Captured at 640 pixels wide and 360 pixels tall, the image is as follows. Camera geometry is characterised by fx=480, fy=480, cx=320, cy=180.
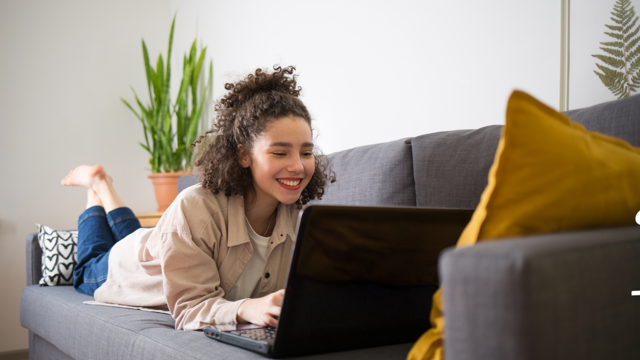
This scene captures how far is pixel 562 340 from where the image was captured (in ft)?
1.42

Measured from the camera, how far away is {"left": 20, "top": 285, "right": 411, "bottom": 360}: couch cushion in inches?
33.3

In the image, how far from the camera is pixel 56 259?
195cm

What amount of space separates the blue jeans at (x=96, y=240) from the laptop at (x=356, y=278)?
1.09 m

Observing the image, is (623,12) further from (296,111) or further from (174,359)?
(174,359)

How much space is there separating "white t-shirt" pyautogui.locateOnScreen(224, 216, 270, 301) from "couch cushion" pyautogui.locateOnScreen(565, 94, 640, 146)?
0.81 meters

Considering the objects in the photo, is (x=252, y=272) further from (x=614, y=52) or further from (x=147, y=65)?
(x=147, y=65)

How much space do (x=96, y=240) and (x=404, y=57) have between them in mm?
1439

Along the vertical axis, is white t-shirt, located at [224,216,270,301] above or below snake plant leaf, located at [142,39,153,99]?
below

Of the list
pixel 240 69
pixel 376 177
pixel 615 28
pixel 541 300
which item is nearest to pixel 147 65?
pixel 240 69

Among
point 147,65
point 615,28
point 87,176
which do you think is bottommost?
point 87,176

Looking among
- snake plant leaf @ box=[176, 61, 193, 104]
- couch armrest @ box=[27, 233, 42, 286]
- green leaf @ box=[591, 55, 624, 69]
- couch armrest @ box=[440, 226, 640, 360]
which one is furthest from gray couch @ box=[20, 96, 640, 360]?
snake plant leaf @ box=[176, 61, 193, 104]

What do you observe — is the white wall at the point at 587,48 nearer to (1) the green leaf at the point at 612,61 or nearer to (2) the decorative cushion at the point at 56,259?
(1) the green leaf at the point at 612,61

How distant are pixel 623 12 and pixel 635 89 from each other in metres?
0.20

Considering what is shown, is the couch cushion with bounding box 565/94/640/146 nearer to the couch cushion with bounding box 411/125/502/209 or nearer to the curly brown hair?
the couch cushion with bounding box 411/125/502/209
